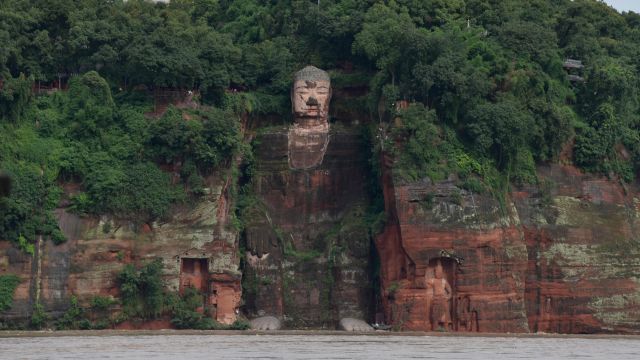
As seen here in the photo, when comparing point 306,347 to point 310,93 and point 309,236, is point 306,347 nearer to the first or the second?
point 309,236

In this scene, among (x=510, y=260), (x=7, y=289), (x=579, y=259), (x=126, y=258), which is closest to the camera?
(x=7, y=289)

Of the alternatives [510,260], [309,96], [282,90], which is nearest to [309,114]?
[309,96]

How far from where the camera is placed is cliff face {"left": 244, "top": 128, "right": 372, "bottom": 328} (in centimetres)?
7231

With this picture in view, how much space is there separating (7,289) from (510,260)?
717 inches

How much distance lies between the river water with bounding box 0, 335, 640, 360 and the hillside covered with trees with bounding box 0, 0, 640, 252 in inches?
262

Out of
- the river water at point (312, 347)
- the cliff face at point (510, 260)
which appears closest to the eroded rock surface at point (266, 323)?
the river water at point (312, 347)

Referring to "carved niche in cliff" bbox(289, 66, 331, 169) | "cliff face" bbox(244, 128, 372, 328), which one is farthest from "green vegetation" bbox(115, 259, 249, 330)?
"carved niche in cliff" bbox(289, 66, 331, 169)

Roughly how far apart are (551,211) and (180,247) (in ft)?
46.5

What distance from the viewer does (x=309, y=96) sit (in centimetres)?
7481

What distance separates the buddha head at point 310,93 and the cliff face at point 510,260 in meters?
5.23

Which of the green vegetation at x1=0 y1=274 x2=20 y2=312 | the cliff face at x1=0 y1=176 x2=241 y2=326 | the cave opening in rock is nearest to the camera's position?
the green vegetation at x1=0 y1=274 x2=20 y2=312

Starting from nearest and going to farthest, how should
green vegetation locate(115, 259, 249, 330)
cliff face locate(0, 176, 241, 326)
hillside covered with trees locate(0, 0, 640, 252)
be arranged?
cliff face locate(0, 176, 241, 326) → green vegetation locate(115, 259, 249, 330) → hillside covered with trees locate(0, 0, 640, 252)

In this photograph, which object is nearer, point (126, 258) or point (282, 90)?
point (126, 258)

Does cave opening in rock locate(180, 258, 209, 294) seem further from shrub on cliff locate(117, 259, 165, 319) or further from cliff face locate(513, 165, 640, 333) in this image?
cliff face locate(513, 165, 640, 333)
